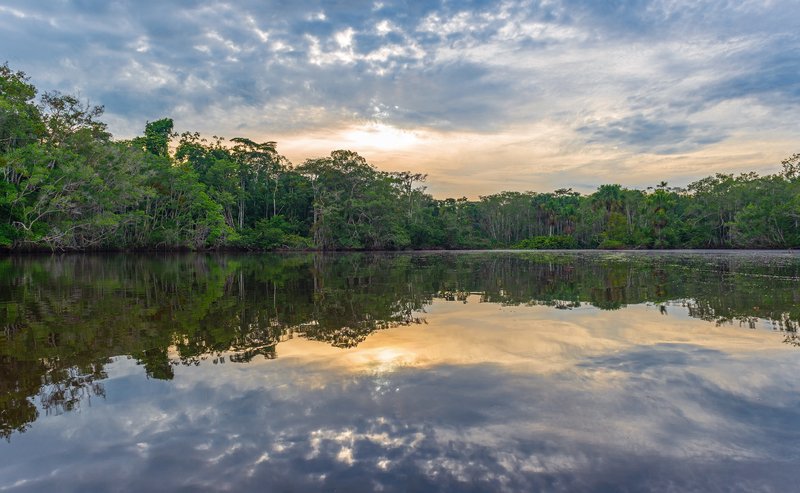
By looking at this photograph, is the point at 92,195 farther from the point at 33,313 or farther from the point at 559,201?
the point at 559,201

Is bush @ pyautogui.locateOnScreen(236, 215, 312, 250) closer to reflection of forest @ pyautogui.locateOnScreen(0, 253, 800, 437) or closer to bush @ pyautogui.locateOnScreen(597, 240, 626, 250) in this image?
reflection of forest @ pyautogui.locateOnScreen(0, 253, 800, 437)

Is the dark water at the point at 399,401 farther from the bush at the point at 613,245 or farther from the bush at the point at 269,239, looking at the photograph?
the bush at the point at 613,245

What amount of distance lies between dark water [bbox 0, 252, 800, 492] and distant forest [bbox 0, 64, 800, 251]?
34823 millimetres

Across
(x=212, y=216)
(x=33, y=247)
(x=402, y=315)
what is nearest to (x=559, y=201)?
(x=212, y=216)

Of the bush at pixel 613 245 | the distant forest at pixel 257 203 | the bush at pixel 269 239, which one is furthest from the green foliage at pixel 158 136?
the bush at pixel 613 245

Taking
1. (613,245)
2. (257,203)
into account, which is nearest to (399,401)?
(257,203)

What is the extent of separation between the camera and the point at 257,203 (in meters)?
72.3

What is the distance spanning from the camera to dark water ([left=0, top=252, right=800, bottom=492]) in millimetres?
3230

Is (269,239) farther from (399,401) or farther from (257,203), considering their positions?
(399,401)

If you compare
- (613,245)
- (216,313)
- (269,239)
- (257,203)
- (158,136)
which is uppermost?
(158,136)

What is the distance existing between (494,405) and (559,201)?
10758cm

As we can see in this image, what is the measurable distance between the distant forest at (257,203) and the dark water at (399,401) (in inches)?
1371

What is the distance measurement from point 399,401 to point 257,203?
7181cm

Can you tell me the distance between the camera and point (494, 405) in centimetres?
445
